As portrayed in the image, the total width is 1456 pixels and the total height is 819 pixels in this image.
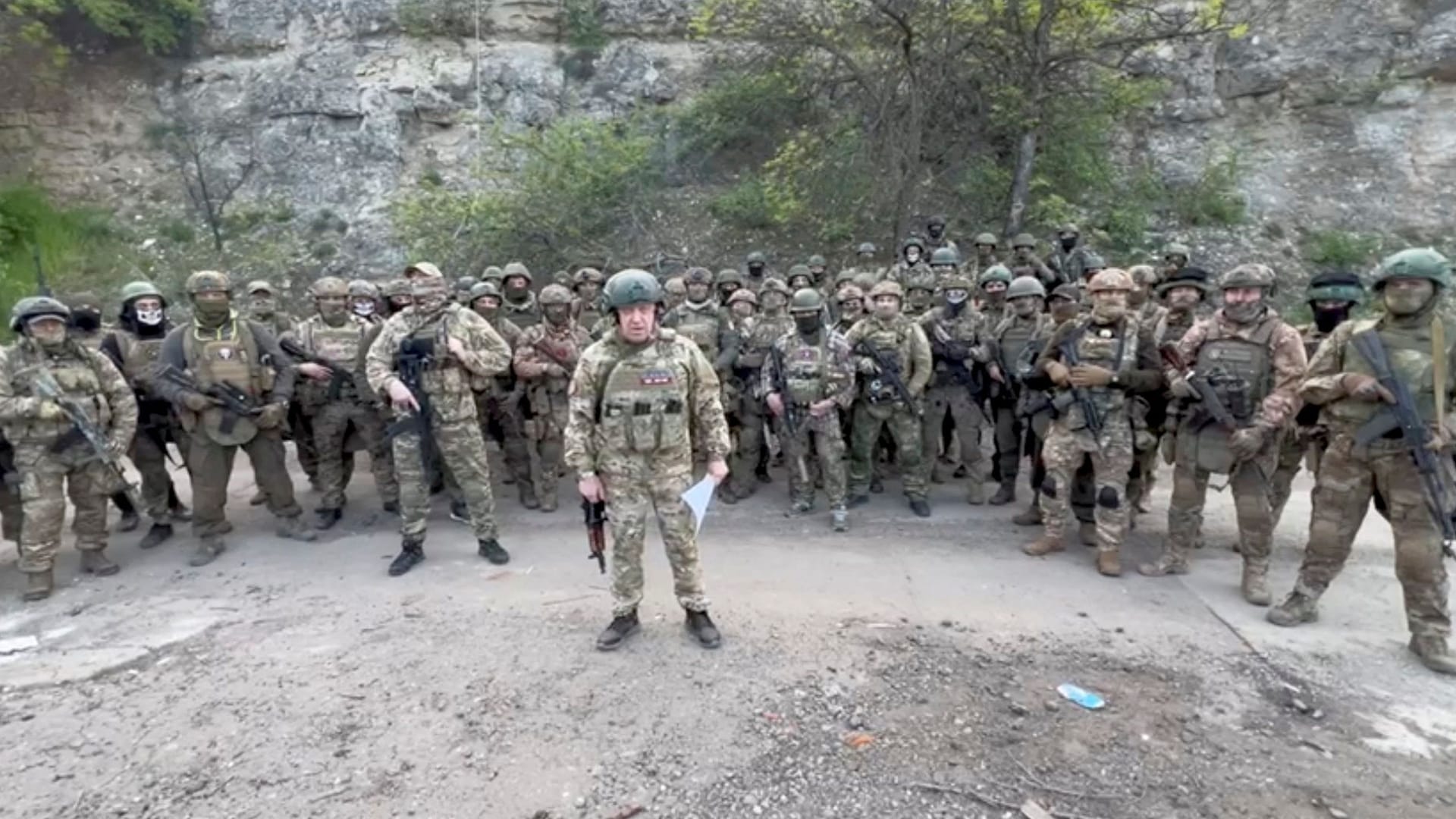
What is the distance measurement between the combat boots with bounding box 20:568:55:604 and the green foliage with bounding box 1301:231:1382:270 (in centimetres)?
1807

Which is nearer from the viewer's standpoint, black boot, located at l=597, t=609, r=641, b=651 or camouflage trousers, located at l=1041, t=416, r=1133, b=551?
black boot, located at l=597, t=609, r=641, b=651

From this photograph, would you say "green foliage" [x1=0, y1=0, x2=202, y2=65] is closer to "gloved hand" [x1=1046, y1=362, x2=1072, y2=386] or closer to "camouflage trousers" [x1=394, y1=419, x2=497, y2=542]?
"camouflage trousers" [x1=394, y1=419, x2=497, y2=542]

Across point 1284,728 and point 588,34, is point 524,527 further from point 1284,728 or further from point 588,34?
point 588,34

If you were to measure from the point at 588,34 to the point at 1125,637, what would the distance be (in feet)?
60.2

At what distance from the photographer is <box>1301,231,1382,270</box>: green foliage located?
14359 mm

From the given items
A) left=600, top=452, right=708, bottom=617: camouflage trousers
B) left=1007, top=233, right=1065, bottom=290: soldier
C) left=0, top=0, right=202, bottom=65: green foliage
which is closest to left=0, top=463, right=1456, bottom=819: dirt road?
left=600, top=452, right=708, bottom=617: camouflage trousers

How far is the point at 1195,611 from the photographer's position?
16.9ft

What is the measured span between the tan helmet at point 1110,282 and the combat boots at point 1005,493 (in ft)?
7.19

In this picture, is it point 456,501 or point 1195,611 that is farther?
point 456,501

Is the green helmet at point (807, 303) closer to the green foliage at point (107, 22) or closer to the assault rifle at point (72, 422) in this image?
the assault rifle at point (72, 422)

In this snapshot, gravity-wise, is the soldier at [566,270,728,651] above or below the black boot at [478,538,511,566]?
above

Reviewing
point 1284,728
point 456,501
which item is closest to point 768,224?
point 456,501

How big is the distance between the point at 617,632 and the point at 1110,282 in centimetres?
409

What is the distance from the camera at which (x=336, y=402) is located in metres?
7.11
